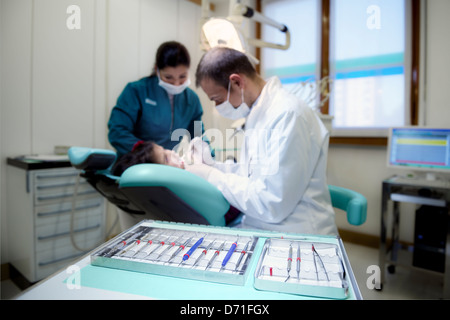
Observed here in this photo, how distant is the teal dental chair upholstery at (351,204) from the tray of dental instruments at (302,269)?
0.50m

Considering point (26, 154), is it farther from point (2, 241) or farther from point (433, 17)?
point (433, 17)

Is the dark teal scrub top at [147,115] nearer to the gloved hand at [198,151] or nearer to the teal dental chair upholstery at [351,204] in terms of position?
the gloved hand at [198,151]

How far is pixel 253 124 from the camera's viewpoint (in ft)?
3.36

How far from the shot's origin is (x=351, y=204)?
3.25ft

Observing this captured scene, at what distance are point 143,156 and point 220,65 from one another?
0.42 meters

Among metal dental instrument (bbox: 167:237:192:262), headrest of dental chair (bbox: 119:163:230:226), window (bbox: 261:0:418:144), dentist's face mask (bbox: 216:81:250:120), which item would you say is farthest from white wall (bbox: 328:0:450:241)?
metal dental instrument (bbox: 167:237:192:262)

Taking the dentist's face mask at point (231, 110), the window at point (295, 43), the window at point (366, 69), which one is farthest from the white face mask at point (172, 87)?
the window at point (295, 43)

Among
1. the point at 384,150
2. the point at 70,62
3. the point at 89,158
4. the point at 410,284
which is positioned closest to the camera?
the point at 70,62

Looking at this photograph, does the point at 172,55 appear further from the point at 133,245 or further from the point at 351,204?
the point at 351,204

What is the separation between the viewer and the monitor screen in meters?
1.83

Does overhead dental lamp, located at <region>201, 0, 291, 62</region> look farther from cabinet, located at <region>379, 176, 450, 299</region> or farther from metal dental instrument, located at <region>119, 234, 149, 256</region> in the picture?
cabinet, located at <region>379, 176, 450, 299</region>

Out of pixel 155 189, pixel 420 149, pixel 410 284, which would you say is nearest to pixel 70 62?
pixel 155 189

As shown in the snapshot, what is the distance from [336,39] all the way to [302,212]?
1121 mm

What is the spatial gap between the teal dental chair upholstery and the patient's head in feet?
2.09
